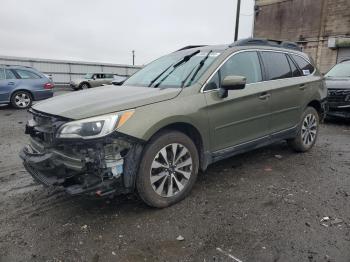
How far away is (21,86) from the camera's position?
38.3 feet

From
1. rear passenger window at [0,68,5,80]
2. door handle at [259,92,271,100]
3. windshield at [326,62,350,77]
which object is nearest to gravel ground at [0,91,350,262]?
door handle at [259,92,271,100]

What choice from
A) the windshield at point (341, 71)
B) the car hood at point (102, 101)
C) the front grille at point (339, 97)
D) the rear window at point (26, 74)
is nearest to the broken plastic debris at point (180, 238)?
the car hood at point (102, 101)

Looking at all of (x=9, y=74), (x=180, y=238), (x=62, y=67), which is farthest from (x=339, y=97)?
(x=62, y=67)

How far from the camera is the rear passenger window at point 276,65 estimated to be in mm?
4641

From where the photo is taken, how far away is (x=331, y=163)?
5070 mm

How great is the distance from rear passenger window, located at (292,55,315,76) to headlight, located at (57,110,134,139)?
357cm

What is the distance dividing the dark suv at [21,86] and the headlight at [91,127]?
388 inches

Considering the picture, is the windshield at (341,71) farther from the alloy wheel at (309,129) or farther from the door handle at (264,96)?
the door handle at (264,96)

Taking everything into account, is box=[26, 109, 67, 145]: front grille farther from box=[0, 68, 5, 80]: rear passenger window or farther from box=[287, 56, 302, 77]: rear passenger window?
box=[0, 68, 5, 80]: rear passenger window

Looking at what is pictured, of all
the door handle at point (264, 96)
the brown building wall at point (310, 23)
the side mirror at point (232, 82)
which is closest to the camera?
the side mirror at point (232, 82)

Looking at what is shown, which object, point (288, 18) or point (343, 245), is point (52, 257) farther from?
point (288, 18)

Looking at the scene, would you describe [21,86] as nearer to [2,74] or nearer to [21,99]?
[21,99]

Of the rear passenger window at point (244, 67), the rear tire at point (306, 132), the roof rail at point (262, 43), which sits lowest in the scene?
the rear tire at point (306, 132)

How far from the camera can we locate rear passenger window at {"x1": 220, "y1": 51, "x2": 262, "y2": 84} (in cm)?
403
